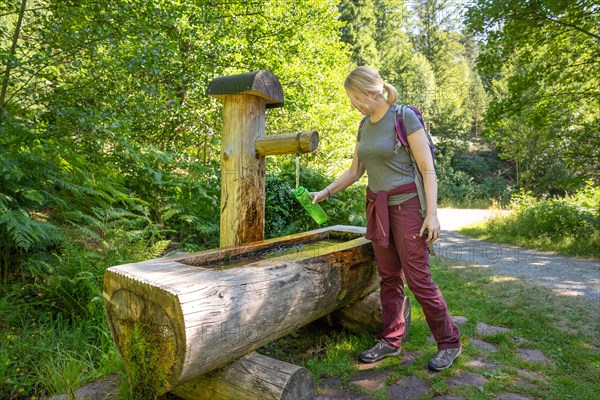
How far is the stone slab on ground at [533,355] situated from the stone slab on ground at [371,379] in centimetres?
104

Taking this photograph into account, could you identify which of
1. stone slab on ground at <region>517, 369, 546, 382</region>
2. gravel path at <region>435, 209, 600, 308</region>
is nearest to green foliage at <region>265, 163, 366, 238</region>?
gravel path at <region>435, 209, 600, 308</region>

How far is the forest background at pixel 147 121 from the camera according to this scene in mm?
2760

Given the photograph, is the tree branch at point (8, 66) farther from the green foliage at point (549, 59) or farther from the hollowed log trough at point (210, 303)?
the green foliage at point (549, 59)

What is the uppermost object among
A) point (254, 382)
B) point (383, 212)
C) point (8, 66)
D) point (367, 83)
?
point (8, 66)

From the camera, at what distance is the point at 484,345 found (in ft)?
9.37

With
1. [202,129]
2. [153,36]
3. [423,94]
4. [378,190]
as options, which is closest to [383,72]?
[423,94]

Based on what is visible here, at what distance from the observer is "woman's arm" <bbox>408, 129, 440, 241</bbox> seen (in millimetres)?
2254

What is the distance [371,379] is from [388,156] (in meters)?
1.36

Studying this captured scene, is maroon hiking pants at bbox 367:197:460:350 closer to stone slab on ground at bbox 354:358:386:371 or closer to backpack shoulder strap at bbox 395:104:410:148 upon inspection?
stone slab on ground at bbox 354:358:386:371

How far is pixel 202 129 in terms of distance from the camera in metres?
6.56

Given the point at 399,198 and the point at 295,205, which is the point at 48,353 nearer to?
the point at 399,198

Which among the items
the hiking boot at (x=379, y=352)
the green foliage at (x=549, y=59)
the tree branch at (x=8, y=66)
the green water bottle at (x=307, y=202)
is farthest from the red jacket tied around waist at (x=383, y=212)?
the green foliage at (x=549, y=59)

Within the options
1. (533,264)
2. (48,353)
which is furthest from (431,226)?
(533,264)

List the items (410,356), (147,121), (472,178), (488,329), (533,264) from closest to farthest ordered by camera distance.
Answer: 1. (410,356)
2. (488,329)
3. (147,121)
4. (533,264)
5. (472,178)
